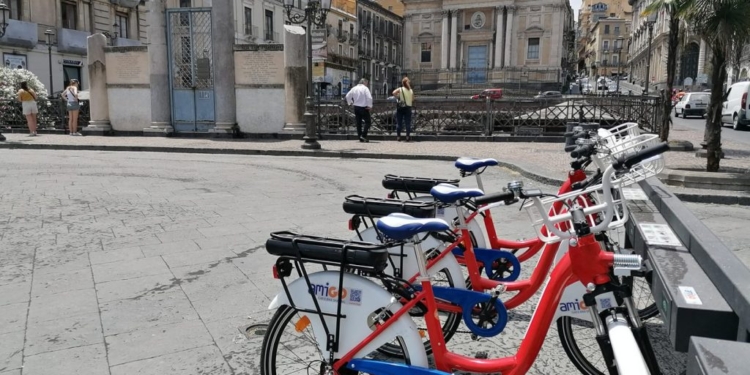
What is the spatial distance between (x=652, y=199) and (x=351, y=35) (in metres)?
69.1

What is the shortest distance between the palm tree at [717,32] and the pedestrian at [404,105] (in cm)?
801

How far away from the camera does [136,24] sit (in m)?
45.4

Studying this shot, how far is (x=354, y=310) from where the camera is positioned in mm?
2492

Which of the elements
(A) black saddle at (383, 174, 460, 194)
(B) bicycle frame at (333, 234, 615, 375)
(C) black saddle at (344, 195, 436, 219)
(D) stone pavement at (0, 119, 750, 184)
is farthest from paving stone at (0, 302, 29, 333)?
(D) stone pavement at (0, 119, 750, 184)

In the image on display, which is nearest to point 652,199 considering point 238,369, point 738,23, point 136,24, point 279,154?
point 238,369

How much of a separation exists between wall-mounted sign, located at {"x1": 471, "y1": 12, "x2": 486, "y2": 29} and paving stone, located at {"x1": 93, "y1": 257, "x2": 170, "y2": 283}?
58.9 metres

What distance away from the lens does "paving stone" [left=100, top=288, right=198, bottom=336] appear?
12.6 feet

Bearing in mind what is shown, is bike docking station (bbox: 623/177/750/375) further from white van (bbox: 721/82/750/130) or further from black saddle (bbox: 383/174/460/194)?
white van (bbox: 721/82/750/130)

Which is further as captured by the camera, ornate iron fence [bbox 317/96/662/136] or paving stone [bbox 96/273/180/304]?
ornate iron fence [bbox 317/96/662/136]

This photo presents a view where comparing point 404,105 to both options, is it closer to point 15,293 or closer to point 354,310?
point 15,293

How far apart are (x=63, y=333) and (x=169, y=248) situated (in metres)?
1.97

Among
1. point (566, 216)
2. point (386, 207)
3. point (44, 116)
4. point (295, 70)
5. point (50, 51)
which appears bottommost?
point (386, 207)

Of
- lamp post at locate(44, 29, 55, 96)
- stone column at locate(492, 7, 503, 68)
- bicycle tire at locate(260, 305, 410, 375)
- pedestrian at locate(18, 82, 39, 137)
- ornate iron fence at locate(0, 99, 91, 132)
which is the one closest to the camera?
bicycle tire at locate(260, 305, 410, 375)

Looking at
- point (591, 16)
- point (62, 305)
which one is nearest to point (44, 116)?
point (62, 305)
